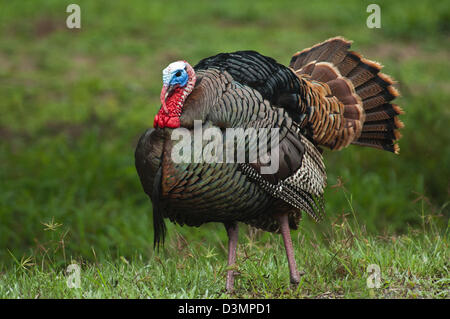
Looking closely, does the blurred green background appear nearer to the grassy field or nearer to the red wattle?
the grassy field

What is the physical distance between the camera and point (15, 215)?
21.9 feet

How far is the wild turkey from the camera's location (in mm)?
3662

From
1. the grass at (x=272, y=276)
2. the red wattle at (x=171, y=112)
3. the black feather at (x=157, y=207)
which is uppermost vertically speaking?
the red wattle at (x=171, y=112)

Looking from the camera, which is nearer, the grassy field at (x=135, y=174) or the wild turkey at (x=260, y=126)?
the wild turkey at (x=260, y=126)

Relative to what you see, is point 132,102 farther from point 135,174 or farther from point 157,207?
point 157,207

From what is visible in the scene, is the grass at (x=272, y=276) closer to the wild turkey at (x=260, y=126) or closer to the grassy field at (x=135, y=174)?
the grassy field at (x=135, y=174)

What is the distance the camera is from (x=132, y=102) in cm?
834

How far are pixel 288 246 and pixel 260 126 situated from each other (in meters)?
0.77

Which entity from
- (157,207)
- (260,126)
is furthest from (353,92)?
(157,207)

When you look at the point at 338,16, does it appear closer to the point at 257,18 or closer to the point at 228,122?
the point at 257,18

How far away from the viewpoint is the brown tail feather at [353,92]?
4559mm

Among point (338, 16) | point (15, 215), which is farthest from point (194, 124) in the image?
point (338, 16)

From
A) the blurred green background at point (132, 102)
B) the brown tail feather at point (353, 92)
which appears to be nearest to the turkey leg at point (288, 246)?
the brown tail feather at point (353, 92)

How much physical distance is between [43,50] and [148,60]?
157 cm
